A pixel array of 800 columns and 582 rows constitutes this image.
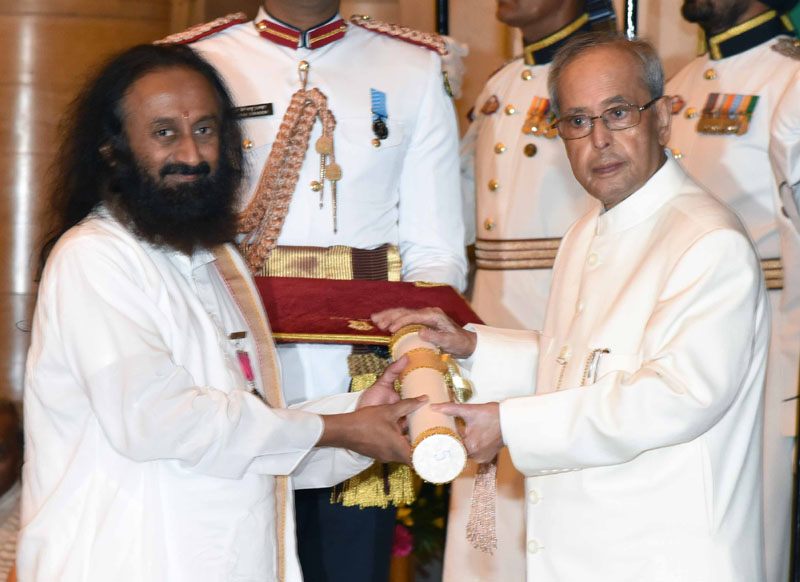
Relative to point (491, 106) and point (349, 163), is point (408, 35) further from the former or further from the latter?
point (491, 106)

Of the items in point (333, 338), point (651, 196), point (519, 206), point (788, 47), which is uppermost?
point (788, 47)

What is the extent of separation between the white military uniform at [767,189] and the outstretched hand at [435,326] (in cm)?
121

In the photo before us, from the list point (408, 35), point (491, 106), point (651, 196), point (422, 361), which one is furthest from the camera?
point (491, 106)

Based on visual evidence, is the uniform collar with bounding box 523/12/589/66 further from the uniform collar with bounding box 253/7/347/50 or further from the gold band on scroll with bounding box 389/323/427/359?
the gold band on scroll with bounding box 389/323/427/359

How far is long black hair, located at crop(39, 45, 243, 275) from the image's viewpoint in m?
2.88

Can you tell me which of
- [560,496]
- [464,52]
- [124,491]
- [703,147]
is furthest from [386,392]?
[703,147]

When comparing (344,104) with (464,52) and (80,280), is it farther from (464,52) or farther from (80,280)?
(80,280)

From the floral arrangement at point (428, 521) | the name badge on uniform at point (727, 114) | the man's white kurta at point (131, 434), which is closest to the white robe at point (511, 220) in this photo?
the name badge on uniform at point (727, 114)

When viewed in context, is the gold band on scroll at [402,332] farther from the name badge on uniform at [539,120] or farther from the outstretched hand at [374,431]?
the name badge on uniform at [539,120]

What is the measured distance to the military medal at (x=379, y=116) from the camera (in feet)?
12.1

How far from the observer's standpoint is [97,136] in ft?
9.52

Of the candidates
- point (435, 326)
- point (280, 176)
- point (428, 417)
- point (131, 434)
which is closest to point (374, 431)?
point (428, 417)

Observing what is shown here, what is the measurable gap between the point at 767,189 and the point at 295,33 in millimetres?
1707

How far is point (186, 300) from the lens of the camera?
9.16 ft
